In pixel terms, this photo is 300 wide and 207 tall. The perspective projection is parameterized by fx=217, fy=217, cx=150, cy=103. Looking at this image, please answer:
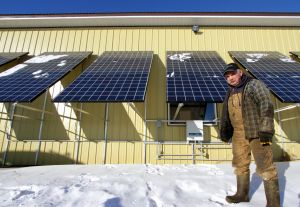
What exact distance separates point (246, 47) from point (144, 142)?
17.8 feet

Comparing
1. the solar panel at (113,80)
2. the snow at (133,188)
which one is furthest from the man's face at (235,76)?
the solar panel at (113,80)

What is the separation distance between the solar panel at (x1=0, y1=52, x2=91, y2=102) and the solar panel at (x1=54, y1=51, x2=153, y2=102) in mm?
691

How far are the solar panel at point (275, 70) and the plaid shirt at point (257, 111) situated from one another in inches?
110

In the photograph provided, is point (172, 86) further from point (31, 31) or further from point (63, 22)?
point (31, 31)

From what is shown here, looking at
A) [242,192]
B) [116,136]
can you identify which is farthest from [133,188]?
[116,136]

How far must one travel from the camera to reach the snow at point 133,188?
3.01m

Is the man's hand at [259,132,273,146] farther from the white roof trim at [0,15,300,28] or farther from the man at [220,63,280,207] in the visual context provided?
the white roof trim at [0,15,300,28]

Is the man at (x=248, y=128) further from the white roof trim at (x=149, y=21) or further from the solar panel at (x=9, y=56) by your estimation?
the solar panel at (x=9, y=56)

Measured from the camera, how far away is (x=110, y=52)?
827 centimetres

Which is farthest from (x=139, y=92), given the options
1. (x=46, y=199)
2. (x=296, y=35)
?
(x=296, y=35)

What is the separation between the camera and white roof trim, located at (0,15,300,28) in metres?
8.34

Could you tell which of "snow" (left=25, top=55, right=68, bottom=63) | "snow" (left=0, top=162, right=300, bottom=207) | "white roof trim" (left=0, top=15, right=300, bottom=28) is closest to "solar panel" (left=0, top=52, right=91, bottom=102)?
"snow" (left=25, top=55, right=68, bottom=63)

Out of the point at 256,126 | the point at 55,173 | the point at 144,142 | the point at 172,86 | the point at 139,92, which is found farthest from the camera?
the point at 144,142

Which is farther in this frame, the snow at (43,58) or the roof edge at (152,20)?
the roof edge at (152,20)
